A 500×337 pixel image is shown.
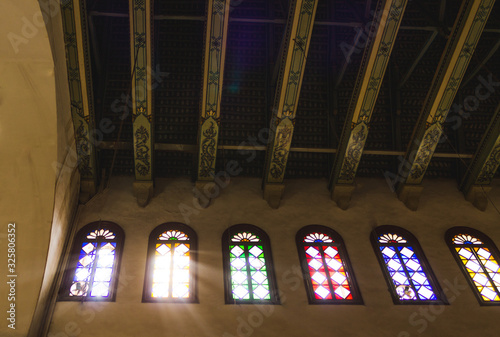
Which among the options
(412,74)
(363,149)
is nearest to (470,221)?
(363,149)

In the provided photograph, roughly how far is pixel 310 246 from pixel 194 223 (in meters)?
2.24

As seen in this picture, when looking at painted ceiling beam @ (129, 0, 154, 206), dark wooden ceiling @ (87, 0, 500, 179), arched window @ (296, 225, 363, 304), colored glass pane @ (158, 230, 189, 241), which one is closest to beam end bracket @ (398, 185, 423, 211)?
dark wooden ceiling @ (87, 0, 500, 179)

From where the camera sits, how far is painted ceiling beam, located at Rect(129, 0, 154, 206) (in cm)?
877

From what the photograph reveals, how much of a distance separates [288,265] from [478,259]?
3.64 metres

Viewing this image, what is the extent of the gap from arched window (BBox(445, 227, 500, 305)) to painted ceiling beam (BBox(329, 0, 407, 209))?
7.33 ft

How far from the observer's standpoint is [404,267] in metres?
9.53

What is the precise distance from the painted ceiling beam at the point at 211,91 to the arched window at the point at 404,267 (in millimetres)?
3484

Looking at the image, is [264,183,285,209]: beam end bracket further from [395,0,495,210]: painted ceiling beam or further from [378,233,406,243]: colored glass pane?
[395,0,495,210]: painted ceiling beam

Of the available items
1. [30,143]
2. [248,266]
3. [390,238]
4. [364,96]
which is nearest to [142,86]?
[30,143]

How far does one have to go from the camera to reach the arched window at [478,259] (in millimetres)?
9172

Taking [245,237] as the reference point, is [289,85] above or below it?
above

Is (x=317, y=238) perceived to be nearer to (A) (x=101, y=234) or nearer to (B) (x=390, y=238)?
(B) (x=390, y=238)

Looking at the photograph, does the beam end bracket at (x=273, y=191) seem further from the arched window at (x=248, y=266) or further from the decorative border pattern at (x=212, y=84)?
the decorative border pattern at (x=212, y=84)

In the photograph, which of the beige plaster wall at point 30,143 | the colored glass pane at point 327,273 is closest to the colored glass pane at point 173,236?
the beige plaster wall at point 30,143
